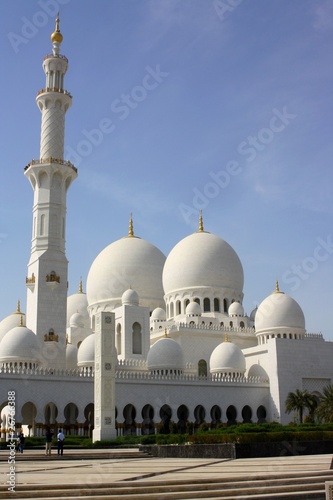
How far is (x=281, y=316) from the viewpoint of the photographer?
38.8m

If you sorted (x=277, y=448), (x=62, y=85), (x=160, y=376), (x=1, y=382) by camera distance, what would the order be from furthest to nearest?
(x=62, y=85) → (x=160, y=376) → (x=1, y=382) → (x=277, y=448)

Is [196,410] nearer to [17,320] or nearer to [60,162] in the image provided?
[17,320]

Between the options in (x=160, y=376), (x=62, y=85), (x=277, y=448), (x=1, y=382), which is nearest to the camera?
(x=277, y=448)

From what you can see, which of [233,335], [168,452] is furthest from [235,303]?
[168,452]

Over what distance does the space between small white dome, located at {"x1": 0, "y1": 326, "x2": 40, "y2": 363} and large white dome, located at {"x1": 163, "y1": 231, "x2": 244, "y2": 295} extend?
1371cm

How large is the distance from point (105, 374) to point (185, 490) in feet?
57.0

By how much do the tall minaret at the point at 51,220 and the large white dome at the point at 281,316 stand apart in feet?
43.9

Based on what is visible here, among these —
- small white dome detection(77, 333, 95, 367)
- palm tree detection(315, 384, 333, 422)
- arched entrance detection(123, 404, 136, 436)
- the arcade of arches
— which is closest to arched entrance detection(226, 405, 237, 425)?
the arcade of arches

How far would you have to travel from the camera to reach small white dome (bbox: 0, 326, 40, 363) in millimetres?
31125

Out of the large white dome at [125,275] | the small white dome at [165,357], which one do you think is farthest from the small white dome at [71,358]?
the large white dome at [125,275]

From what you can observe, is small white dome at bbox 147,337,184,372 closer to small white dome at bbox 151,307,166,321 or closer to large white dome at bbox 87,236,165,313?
small white dome at bbox 151,307,166,321

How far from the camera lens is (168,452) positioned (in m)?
18.9

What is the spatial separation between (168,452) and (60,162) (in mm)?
20185

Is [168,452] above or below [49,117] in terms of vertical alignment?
below
